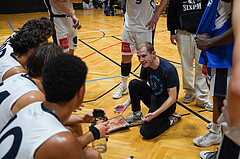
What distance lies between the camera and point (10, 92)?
65.0 inches

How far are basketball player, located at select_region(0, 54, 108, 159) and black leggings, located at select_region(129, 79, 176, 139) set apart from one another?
57.2 inches

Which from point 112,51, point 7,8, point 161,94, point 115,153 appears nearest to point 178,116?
point 161,94

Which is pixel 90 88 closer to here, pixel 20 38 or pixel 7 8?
pixel 20 38

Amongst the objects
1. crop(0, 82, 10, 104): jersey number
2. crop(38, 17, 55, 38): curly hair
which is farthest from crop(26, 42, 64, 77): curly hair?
crop(38, 17, 55, 38): curly hair

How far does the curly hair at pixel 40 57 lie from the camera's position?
1.77 meters

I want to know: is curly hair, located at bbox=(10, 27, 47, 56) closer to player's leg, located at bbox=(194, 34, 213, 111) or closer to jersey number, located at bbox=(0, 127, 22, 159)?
jersey number, located at bbox=(0, 127, 22, 159)

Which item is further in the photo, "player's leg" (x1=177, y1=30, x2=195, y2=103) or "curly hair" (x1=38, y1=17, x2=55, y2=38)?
"player's leg" (x1=177, y1=30, x2=195, y2=103)

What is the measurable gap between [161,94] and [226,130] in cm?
168

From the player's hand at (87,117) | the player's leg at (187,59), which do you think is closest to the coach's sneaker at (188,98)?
the player's leg at (187,59)

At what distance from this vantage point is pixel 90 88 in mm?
3902

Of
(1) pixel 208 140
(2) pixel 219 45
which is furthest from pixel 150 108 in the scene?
(2) pixel 219 45

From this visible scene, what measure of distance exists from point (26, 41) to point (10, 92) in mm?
777

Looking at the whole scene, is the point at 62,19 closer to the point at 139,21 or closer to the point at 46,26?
the point at 46,26

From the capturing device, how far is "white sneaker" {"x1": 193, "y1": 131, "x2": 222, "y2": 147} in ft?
8.14
